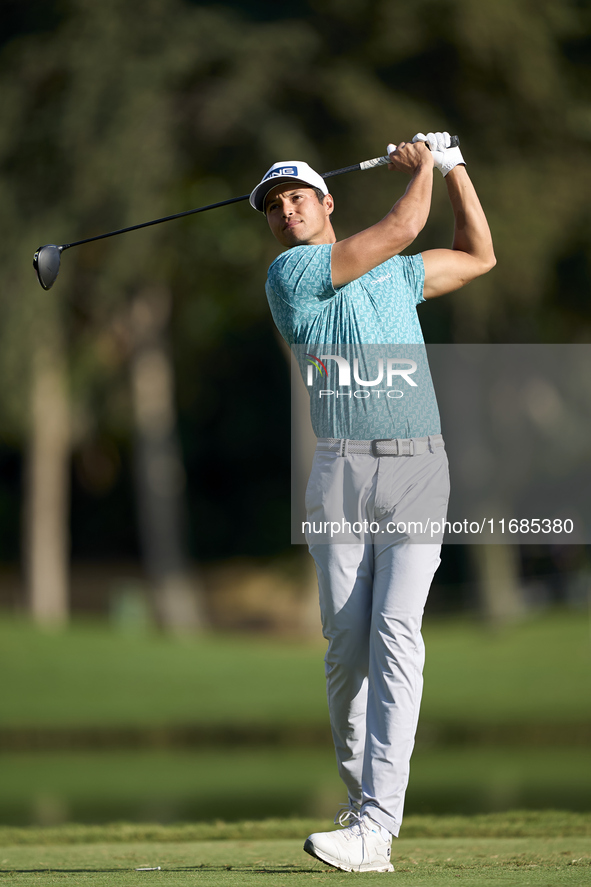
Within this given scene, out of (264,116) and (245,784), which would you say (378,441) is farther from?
(264,116)

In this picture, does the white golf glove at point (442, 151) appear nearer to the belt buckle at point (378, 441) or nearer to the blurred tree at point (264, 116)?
the belt buckle at point (378, 441)

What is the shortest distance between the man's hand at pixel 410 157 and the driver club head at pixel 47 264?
61.4 inches

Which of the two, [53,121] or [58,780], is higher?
[53,121]

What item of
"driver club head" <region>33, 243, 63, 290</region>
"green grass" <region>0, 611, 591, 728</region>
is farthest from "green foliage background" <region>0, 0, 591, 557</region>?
"driver club head" <region>33, 243, 63, 290</region>

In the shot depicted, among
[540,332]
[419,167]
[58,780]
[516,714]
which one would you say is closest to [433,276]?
[419,167]

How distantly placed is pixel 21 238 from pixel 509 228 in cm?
657

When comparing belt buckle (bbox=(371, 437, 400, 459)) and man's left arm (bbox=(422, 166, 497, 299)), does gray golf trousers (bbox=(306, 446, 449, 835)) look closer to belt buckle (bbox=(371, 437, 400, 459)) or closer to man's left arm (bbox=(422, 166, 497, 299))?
belt buckle (bbox=(371, 437, 400, 459))

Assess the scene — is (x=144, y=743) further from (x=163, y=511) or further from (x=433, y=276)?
(x=433, y=276)

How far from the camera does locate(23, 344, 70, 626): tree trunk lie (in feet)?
64.1

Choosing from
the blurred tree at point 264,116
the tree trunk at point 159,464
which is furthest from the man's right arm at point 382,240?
the tree trunk at point 159,464

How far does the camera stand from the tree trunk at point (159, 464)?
20406mm

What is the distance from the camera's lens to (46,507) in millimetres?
20953

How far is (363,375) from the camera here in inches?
146

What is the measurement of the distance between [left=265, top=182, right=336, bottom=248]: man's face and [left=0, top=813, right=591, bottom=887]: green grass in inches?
75.7
